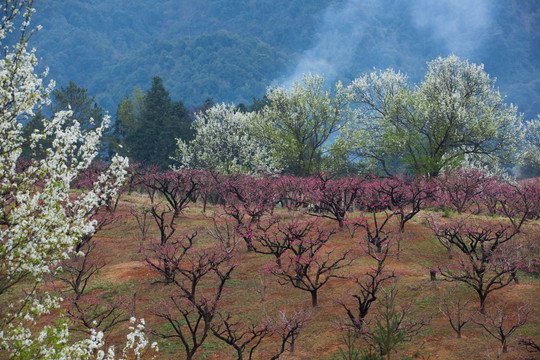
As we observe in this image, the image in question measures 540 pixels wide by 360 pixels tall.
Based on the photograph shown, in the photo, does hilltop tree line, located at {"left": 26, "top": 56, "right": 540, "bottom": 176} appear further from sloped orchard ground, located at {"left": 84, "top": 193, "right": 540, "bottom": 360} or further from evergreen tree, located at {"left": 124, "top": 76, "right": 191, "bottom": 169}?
sloped orchard ground, located at {"left": 84, "top": 193, "right": 540, "bottom": 360}

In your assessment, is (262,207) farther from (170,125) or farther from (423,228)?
(170,125)

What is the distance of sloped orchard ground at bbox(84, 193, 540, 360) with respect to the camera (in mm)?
13312

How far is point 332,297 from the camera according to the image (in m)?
17.6

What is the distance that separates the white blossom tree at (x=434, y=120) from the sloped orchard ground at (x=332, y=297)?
14.5 m

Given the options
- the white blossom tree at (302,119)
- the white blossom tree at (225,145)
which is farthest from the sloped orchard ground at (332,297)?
the white blossom tree at (225,145)

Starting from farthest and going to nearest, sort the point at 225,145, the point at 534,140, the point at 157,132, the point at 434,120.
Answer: the point at 157,132, the point at 534,140, the point at 225,145, the point at 434,120

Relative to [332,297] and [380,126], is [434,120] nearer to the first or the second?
[380,126]

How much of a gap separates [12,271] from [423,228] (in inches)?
939

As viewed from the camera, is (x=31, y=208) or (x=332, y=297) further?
(x=332, y=297)

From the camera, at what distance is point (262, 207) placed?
26.7 meters

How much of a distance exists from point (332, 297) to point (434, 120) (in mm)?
28659

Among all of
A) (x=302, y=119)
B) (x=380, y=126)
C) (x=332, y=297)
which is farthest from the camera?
(x=302, y=119)

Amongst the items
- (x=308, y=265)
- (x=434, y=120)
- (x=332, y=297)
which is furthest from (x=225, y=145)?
(x=332, y=297)

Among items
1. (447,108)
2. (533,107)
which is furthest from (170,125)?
(533,107)
